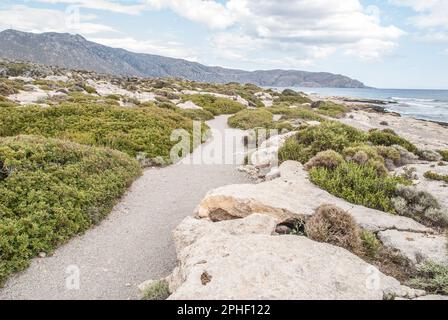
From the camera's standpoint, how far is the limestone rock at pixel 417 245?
8461 millimetres

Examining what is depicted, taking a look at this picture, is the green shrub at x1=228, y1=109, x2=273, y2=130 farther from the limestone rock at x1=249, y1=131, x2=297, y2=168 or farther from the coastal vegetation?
the coastal vegetation

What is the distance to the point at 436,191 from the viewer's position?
13.0 metres

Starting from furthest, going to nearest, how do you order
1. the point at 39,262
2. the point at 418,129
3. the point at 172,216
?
the point at 418,129 < the point at 172,216 < the point at 39,262

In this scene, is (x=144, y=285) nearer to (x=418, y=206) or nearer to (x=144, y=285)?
(x=144, y=285)

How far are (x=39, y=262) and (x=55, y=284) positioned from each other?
1.22 m

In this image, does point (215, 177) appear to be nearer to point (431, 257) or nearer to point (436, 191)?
point (436, 191)

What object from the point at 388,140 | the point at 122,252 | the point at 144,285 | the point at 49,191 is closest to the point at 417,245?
the point at 144,285

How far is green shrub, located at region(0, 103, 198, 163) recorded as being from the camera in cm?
1964

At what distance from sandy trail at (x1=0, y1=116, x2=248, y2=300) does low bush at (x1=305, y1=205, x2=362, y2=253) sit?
3.70 metres

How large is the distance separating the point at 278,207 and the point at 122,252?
14.5 feet

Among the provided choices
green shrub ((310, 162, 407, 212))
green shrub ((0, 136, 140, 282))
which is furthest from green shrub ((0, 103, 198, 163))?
green shrub ((310, 162, 407, 212))

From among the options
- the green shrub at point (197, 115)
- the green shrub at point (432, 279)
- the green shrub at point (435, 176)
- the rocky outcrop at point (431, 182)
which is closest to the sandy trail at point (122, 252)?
the green shrub at point (432, 279)

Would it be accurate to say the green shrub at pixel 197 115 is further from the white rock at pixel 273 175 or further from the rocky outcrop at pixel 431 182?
the rocky outcrop at pixel 431 182
